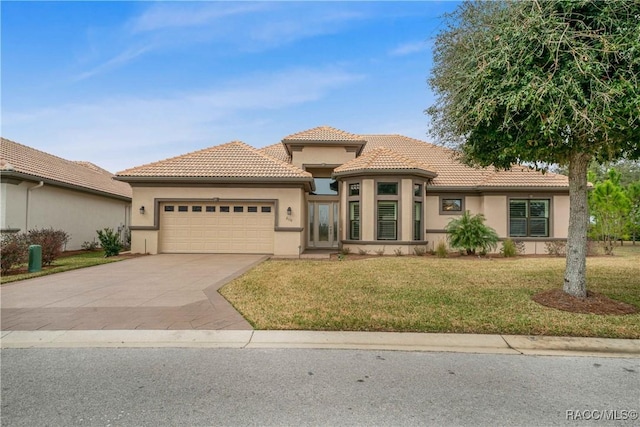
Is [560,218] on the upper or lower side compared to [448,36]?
lower

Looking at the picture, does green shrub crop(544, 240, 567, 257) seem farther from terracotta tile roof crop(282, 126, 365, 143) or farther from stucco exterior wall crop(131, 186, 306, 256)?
stucco exterior wall crop(131, 186, 306, 256)

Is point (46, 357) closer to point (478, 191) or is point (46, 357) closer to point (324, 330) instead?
point (324, 330)

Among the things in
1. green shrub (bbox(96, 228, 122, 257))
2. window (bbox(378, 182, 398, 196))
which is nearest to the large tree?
window (bbox(378, 182, 398, 196))

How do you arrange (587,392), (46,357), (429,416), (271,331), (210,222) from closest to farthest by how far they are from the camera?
(429,416) < (587,392) < (46,357) < (271,331) < (210,222)

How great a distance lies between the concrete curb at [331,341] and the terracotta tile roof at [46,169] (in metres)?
11.8

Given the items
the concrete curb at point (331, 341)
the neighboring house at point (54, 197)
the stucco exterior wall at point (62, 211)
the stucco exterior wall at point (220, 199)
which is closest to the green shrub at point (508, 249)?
the stucco exterior wall at point (220, 199)

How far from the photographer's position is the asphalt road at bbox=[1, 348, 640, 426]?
112 inches

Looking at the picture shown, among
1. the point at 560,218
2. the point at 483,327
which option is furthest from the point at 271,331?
the point at 560,218

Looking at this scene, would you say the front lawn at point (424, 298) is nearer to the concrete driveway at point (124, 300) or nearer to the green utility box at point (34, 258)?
the concrete driveway at point (124, 300)

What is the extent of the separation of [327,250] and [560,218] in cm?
1146

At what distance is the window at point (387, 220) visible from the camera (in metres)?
15.0

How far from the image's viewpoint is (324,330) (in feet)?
16.4

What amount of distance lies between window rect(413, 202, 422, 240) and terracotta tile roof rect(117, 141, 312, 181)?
5172 millimetres

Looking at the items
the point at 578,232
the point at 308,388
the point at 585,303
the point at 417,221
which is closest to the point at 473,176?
the point at 417,221
